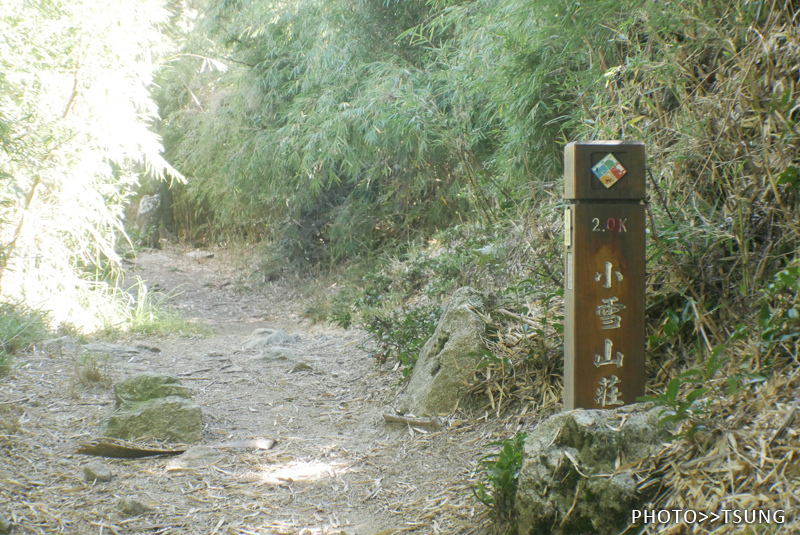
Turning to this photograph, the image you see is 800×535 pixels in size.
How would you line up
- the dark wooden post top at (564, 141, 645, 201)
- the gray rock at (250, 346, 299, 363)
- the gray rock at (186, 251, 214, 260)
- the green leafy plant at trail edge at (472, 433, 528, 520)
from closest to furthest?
1. the green leafy plant at trail edge at (472, 433, 528, 520)
2. the dark wooden post top at (564, 141, 645, 201)
3. the gray rock at (250, 346, 299, 363)
4. the gray rock at (186, 251, 214, 260)

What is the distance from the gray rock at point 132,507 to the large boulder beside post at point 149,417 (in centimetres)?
67

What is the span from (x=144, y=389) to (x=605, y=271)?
7.44ft

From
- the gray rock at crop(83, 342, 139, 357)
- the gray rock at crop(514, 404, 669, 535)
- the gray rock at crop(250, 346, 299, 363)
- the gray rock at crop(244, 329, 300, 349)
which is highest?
the gray rock at crop(514, 404, 669, 535)

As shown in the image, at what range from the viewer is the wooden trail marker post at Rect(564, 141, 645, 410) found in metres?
2.10

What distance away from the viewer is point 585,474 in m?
1.72

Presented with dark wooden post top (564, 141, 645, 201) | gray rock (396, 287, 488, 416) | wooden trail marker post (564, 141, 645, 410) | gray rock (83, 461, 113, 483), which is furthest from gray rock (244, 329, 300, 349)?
dark wooden post top (564, 141, 645, 201)

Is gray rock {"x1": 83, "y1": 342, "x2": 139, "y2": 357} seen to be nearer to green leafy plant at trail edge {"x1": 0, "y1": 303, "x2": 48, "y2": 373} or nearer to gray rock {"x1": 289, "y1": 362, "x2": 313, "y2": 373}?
green leafy plant at trail edge {"x1": 0, "y1": 303, "x2": 48, "y2": 373}

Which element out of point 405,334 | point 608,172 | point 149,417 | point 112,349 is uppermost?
point 608,172

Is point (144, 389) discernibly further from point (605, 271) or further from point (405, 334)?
point (605, 271)

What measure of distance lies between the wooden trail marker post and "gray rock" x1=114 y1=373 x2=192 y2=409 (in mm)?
1996

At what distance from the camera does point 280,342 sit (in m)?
5.50

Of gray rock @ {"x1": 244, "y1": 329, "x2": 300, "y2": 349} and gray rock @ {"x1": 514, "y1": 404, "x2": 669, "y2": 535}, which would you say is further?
gray rock @ {"x1": 244, "y1": 329, "x2": 300, "y2": 349}

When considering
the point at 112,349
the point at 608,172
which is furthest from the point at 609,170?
the point at 112,349

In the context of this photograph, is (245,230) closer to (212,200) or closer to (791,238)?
(212,200)
